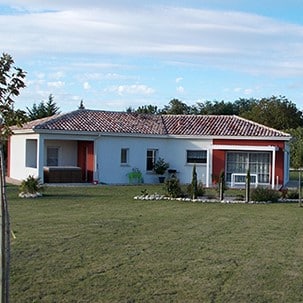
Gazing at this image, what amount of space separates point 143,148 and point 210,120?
5290 millimetres

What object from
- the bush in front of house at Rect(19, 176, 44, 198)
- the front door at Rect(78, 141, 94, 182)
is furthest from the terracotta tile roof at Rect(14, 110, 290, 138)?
the bush in front of house at Rect(19, 176, 44, 198)

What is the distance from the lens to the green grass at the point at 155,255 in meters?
8.75

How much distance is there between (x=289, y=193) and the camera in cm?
2633

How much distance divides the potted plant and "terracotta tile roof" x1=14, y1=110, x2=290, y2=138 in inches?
68.9

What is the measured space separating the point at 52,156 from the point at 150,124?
21.2 feet

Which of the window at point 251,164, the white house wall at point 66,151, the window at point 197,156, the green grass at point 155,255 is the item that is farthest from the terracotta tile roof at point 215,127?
the green grass at point 155,255

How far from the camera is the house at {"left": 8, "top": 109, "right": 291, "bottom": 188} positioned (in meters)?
35.3

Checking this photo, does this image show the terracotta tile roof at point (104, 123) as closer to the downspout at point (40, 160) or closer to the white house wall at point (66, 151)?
the downspout at point (40, 160)

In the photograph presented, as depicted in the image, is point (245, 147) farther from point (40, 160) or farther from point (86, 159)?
point (40, 160)

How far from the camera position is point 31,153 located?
3803cm

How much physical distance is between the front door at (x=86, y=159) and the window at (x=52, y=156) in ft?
4.38

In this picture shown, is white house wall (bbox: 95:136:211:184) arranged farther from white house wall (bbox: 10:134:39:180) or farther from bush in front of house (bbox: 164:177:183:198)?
bush in front of house (bbox: 164:177:183:198)

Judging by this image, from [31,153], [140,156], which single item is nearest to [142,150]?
[140,156]

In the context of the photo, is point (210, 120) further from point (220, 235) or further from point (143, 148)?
point (220, 235)
